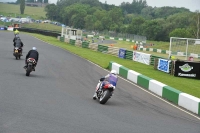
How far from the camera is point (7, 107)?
36.2 ft

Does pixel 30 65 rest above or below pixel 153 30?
below

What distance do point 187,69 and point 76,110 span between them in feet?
58.4

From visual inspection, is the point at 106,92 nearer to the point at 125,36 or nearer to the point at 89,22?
the point at 125,36

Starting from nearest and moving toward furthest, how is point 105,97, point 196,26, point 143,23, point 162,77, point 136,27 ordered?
point 105,97
point 162,77
point 196,26
point 143,23
point 136,27

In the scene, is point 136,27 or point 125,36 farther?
point 136,27

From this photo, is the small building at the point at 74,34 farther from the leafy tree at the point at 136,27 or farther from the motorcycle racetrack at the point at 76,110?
the leafy tree at the point at 136,27

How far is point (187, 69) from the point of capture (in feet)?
93.8

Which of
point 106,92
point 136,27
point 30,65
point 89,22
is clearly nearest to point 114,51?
point 30,65

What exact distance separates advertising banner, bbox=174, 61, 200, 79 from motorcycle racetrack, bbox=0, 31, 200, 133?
10042mm

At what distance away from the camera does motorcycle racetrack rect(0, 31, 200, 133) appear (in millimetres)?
9594

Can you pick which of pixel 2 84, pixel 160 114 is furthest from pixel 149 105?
pixel 2 84

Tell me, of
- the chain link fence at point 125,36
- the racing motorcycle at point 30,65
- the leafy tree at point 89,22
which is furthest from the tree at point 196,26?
the racing motorcycle at point 30,65

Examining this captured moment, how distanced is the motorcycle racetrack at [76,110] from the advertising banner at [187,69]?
395 inches

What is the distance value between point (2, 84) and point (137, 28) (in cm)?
11984
